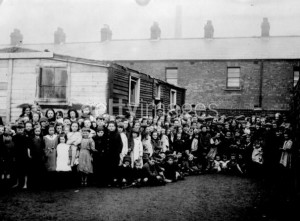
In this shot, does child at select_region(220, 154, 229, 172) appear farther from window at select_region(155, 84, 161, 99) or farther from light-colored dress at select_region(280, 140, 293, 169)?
window at select_region(155, 84, 161, 99)

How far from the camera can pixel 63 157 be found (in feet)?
28.3

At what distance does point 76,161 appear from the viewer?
28.3 ft

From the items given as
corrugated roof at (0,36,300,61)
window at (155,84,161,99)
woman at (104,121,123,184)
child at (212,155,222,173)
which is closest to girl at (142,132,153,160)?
woman at (104,121,123,184)

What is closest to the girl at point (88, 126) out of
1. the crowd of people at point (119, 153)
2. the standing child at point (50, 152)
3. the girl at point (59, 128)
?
the crowd of people at point (119, 153)

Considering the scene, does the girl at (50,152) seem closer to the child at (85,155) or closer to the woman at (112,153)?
the child at (85,155)

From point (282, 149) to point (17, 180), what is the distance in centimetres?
752

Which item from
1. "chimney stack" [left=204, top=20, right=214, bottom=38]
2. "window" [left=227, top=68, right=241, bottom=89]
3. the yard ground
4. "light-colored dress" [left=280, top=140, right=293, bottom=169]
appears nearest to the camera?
the yard ground

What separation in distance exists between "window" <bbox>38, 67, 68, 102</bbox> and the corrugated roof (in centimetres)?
1599

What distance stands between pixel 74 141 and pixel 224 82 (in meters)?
20.5

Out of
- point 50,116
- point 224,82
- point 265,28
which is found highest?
point 265,28

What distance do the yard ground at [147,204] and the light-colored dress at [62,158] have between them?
0.63 meters

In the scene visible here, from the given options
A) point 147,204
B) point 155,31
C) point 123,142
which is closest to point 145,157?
point 123,142

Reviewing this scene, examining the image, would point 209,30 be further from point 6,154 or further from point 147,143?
point 6,154

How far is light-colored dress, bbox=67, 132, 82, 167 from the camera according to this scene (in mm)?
8656
